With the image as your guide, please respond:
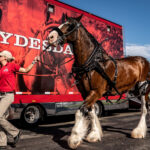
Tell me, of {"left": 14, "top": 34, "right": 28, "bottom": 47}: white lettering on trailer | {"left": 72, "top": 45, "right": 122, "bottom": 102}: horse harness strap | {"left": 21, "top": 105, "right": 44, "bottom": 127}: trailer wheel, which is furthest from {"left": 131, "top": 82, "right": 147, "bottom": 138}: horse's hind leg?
{"left": 14, "top": 34, "right": 28, "bottom": 47}: white lettering on trailer

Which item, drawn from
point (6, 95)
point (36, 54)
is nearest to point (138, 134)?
point (6, 95)

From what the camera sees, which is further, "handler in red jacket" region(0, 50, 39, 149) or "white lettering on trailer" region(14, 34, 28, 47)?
"white lettering on trailer" region(14, 34, 28, 47)

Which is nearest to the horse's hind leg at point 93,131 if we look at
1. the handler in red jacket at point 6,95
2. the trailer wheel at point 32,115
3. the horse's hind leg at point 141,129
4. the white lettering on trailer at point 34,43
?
the horse's hind leg at point 141,129

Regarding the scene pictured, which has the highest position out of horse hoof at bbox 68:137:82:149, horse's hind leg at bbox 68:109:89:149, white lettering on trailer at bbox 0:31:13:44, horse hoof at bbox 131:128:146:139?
white lettering on trailer at bbox 0:31:13:44

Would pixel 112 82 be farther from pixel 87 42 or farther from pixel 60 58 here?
pixel 60 58

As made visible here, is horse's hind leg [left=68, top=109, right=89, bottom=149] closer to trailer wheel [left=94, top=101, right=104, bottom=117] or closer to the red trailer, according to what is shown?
the red trailer

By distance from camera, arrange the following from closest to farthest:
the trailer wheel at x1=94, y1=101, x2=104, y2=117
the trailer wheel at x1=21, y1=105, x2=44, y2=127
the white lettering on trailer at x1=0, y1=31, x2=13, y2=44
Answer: the white lettering on trailer at x1=0, y1=31, x2=13, y2=44 → the trailer wheel at x1=21, y1=105, x2=44, y2=127 → the trailer wheel at x1=94, y1=101, x2=104, y2=117

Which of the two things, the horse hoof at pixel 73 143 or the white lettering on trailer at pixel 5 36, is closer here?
the horse hoof at pixel 73 143

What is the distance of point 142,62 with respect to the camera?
563 cm

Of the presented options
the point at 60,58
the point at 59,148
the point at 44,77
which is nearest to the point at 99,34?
the point at 60,58

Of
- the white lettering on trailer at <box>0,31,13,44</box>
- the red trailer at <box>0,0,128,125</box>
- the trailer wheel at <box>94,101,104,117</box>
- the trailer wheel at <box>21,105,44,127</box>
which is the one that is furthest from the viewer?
the trailer wheel at <box>94,101,104,117</box>

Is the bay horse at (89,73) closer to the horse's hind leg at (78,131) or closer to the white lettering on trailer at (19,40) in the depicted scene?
the horse's hind leg at (78,131)

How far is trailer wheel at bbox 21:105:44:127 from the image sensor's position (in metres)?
6.71

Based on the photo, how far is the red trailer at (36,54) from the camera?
6.32 metres
